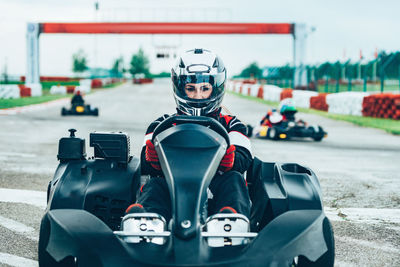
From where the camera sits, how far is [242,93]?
43.6 metres

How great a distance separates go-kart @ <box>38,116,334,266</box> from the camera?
8.56 ft

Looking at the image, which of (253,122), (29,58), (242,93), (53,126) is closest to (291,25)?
(242,93)

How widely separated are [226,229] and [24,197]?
11.7 feet

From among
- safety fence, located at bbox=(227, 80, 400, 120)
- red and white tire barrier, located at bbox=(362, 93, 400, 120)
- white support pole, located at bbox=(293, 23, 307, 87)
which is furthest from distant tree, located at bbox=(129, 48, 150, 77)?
red and white tire barrier, located at bbox=(362, 93, 400, 120)

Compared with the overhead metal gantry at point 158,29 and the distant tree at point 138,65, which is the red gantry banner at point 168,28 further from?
the distant tree at point 138,65

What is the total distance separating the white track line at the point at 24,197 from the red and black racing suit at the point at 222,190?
2.16m

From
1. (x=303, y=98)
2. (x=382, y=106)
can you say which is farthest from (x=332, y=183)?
(x=303, y=98)

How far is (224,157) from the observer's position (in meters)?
3.45

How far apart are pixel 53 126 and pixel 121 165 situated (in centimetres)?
1172

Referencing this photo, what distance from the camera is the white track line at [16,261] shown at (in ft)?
12.1

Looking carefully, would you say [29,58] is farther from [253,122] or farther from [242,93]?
[253,122]

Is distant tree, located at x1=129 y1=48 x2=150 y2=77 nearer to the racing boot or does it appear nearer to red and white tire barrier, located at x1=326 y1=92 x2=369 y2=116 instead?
red and white tire barrier, located at x1=326 y1=92 x2=369 y2=116

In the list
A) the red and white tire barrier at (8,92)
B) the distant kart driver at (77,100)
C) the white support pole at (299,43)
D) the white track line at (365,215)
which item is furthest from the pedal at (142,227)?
the white support pole at (299,43)

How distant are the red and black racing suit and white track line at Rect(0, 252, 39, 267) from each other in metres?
0.89
